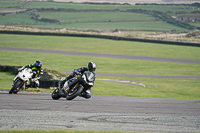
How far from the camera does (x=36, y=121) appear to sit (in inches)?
299

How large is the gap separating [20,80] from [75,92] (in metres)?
3.29

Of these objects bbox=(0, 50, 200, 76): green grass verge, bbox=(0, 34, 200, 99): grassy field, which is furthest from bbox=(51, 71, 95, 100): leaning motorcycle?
bbox=(0, 50, 200, 76): green grass verge

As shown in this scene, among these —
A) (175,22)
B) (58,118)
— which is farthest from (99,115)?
(175,22)

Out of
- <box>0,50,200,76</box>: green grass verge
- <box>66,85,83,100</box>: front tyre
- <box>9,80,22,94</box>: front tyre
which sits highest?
<box>66,85,83,100</box>: front tyre

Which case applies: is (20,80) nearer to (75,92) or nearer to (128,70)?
(75,92)

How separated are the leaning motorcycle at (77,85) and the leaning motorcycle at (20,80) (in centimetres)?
247

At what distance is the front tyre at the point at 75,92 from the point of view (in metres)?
11.1

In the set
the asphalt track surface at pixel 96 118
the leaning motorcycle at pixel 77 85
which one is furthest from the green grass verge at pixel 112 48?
the asphalt track surface at pixel 96 118

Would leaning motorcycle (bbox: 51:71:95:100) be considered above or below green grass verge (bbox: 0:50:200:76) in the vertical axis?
above

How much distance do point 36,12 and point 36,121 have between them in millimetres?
104706

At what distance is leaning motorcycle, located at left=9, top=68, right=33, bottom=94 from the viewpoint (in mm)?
13307

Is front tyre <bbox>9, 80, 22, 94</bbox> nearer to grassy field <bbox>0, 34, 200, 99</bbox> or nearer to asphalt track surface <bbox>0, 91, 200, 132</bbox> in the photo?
asphalt track surface <bbox>0, 91, 200, 132</bbox>

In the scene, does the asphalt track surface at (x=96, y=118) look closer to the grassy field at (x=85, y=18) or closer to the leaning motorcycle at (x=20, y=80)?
the leaning motorcycle at (x=20, y=80)

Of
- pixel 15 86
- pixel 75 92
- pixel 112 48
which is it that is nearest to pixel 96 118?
pixel 75 92
